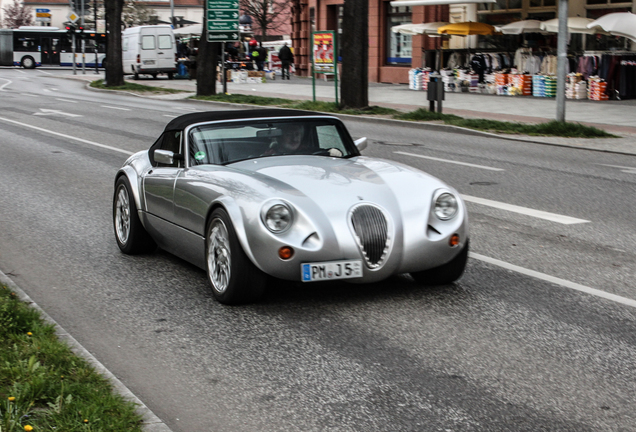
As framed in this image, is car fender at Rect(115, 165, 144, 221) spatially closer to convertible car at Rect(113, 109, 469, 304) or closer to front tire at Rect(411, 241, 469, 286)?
convertible car at Rect(113, 109, 469, 304)

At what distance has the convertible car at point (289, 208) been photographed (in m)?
5.65

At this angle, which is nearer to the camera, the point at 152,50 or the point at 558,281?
the point at 558,281

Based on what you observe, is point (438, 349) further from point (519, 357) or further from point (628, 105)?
point (628, 105)

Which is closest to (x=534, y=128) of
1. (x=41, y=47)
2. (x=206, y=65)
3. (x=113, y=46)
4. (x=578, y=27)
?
(x=578, y=27)

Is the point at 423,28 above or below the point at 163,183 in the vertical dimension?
above

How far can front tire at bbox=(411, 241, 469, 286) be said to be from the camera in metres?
6.25

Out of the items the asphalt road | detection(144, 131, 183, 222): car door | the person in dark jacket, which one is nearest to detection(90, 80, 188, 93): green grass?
the person in dark jacket

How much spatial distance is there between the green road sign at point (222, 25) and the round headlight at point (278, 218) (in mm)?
26301

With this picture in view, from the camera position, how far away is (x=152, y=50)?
48.8m

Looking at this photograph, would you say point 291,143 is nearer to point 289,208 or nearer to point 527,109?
point 289,208

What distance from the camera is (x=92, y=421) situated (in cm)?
371

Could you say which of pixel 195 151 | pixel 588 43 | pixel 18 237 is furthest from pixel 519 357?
pixel 588 43

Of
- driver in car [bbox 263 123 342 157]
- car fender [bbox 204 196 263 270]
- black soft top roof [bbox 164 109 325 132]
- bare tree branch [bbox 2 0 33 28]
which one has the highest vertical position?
bare tree branch [bbox 2 0 33 28]

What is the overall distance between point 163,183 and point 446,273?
227 centimetres
